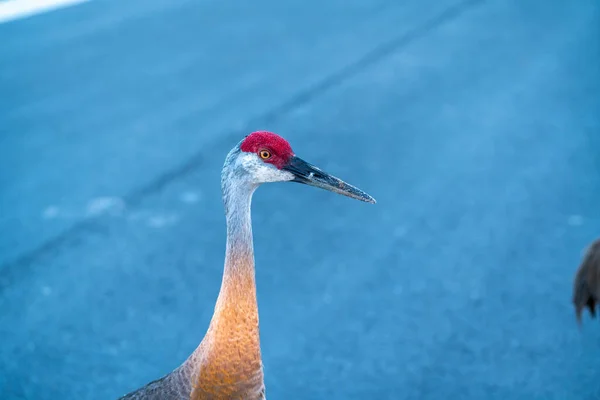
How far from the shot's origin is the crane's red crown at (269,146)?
282 cm

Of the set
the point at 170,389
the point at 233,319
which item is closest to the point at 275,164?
the point at 233,319

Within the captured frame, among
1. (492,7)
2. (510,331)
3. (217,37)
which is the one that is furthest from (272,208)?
(492,7)

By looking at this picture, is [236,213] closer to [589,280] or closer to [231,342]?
[231,342]

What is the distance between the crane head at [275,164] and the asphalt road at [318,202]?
1621mm

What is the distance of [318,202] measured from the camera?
585 cm

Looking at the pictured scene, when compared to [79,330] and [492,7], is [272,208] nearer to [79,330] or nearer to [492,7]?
[79,330]

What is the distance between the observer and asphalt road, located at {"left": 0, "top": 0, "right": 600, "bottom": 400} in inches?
169

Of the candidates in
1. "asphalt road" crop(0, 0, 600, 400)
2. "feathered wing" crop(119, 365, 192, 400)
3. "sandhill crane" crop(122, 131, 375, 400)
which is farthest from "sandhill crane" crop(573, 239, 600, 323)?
"feathered wing" crop(119, 365, 192, 400)

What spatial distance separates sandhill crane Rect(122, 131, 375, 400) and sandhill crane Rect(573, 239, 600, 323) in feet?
6.07

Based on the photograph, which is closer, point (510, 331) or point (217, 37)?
point (510, 331)

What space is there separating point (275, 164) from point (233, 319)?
0.68 m

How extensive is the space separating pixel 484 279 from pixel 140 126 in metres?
3.88

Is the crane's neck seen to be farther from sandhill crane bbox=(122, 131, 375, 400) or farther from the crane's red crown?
the crane's red crown

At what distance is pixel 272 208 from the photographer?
227 inches
